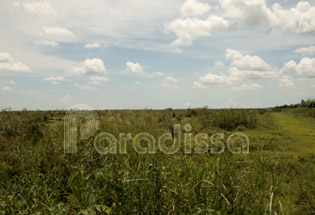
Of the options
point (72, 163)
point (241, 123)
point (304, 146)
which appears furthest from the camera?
point (241, 123)

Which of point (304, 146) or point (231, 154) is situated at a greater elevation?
point (231, 154)

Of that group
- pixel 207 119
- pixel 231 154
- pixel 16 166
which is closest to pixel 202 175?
pixel 231 154

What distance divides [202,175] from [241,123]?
36.5 ft

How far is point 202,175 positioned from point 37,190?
1.95m

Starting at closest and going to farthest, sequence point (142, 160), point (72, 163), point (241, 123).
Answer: point (142, 160) → point (72, 163) → point (241, 123)

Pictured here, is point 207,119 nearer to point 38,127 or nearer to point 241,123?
point 241,123

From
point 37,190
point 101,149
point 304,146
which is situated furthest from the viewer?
point 304,146

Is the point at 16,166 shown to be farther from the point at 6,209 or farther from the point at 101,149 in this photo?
the point at 6,209

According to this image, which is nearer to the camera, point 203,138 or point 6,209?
point 6,209

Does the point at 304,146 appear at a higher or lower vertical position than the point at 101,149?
lower

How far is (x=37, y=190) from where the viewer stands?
9.92 feet

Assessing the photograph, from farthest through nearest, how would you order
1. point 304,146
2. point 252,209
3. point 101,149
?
1. point 304,146
2. point 101,149
3. point 252,209

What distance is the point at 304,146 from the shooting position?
27.7 ft

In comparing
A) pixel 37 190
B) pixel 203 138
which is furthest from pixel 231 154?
pixel 203 138
